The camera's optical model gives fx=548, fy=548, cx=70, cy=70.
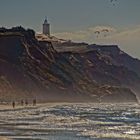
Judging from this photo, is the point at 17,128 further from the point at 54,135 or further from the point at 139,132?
the point at 139,132

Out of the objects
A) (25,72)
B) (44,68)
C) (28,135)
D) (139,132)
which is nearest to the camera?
(28,135)

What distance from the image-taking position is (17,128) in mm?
50781

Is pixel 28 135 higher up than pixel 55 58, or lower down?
lower down

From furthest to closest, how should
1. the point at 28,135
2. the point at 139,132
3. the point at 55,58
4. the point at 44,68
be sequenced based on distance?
the point at 55,58 → the point at 44,68 → the point at 139,132 → the point at 28,135

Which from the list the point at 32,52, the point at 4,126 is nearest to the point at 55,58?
the point at 32,52

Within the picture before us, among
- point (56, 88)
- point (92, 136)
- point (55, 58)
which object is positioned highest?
point (55, 58)

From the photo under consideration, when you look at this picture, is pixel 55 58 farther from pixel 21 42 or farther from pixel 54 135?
pixel 54 135

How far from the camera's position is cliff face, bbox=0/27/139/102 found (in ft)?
432

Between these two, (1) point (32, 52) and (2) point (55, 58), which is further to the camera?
(2) point (55, 58)

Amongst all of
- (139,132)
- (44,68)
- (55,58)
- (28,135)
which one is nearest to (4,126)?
(28,135)

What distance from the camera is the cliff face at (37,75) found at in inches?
5187

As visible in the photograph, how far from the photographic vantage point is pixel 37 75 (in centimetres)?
14038

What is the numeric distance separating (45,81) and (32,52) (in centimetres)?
1306

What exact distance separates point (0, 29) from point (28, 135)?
112370 millimetres
